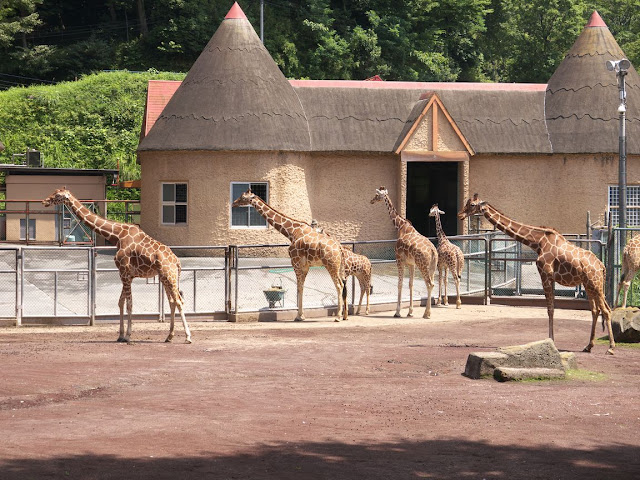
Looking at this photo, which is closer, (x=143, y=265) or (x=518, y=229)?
(x=143, y=265)

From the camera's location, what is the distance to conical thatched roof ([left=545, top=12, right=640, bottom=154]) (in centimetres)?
3694

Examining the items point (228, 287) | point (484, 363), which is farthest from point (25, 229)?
point (484, 363)

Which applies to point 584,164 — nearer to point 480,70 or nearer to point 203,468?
point 203,468

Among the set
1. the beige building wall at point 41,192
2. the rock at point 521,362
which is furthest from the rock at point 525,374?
the beige building wall at point 41,192

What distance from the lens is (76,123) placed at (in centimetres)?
5572

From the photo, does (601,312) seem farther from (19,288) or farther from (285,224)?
(19,288)

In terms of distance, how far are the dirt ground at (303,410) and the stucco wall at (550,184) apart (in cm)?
1742

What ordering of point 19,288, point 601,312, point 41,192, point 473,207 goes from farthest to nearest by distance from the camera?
point 41,192 → point 19,288 → point 473,207 → point 601,312

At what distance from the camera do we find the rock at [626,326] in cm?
1895

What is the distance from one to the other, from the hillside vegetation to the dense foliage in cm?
759

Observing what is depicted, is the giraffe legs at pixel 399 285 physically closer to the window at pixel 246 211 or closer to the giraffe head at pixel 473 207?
the giraffe head at pixel 473 207

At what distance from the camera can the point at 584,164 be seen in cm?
3709

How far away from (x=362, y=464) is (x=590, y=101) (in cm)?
2967

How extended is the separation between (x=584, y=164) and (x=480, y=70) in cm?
3674
